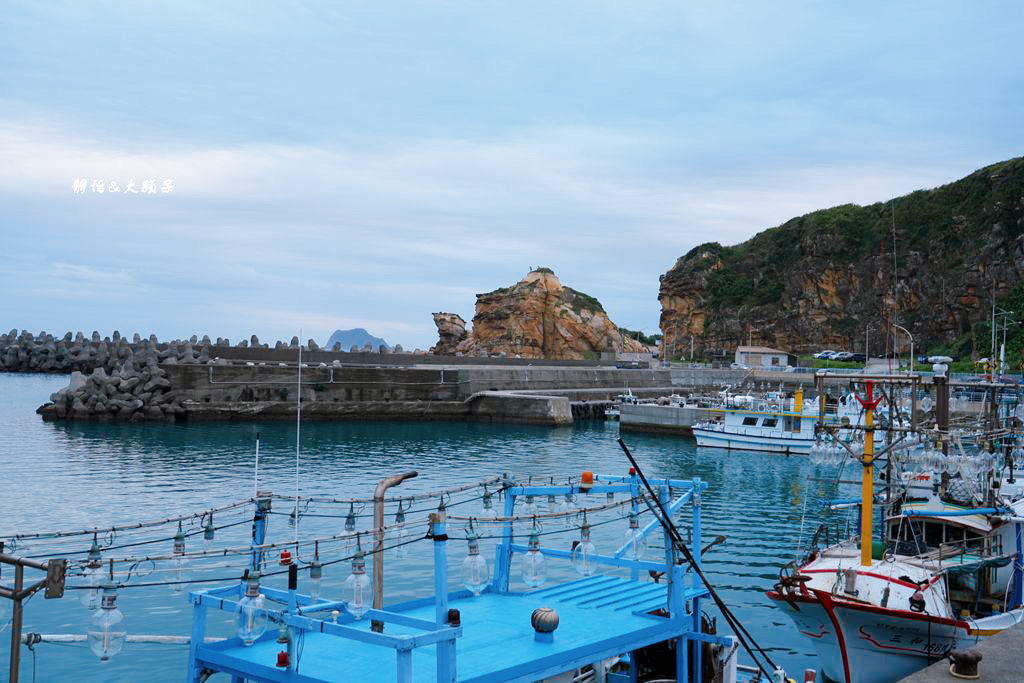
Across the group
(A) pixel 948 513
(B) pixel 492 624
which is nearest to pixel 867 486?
(A) pixel 948 513

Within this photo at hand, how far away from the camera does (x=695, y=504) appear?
1245cm

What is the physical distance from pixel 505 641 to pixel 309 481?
28809 mm

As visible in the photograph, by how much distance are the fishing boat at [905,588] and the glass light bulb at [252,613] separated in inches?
383

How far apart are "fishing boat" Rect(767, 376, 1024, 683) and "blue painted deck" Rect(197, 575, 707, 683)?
4.25 metres

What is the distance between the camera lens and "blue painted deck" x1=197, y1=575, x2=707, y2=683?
882 centimetres

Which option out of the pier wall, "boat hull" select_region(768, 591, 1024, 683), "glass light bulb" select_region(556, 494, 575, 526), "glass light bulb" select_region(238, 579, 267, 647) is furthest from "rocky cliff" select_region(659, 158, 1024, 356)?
"glass light bulb" select_region(238, 579, 267, 647)

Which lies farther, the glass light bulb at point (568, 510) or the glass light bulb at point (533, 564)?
the glass light bulb at point (568, 510)

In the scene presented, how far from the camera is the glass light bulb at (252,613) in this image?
851cm

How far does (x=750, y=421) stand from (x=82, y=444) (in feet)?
123

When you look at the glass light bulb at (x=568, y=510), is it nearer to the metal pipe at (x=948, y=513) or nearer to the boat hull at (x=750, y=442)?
the metal pipe at (x=948, y=513)

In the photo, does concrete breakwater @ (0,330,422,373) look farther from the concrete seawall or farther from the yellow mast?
the yellow mast

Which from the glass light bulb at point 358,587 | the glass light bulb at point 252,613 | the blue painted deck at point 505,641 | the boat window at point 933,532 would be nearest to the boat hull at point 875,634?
the boat window at point 933,532

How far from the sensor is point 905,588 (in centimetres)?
1532

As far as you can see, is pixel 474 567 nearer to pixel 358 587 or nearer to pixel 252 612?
pixel 358 587
